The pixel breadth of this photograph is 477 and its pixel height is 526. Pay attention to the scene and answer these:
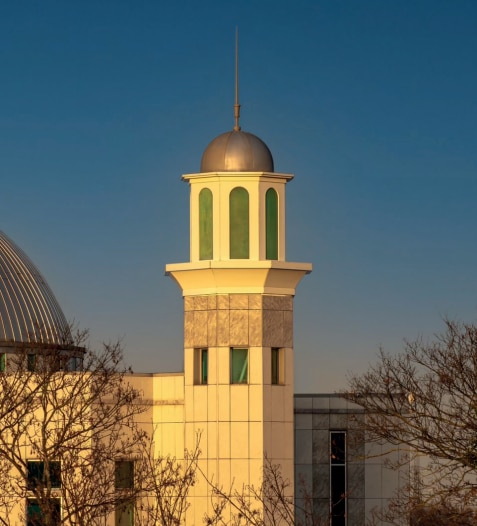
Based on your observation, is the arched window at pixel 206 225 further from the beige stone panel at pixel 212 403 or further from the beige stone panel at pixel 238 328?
the beige stone panel at pixel 212 403

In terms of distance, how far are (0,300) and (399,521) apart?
17.5 metres

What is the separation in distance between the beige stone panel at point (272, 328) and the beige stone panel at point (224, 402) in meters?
1.83

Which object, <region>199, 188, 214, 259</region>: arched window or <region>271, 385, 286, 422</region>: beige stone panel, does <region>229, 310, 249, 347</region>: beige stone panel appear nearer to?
<region>271, 385, 286, 422</region>: beige stone panel

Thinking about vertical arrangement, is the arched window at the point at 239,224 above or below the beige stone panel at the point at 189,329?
above

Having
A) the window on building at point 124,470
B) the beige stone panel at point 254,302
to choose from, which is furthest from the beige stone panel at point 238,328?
the window on building at point 124,470

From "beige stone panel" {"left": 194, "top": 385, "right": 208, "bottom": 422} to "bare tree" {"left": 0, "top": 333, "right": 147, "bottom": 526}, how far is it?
179 cm

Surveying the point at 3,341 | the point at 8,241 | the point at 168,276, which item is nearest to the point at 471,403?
the point at 168,276

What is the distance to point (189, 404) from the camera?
51594 mm

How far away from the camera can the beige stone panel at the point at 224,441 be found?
50469mm

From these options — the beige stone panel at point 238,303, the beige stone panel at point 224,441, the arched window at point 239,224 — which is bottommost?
the beige stone panel at point 224,441

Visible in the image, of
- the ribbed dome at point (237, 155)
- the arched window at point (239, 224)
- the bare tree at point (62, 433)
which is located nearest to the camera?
the bare tree at point (62, 433)

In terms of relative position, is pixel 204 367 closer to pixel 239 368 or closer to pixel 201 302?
pixel 239 368

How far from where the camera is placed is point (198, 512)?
50.8m

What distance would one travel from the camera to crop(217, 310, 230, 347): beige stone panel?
51156 millimetres
